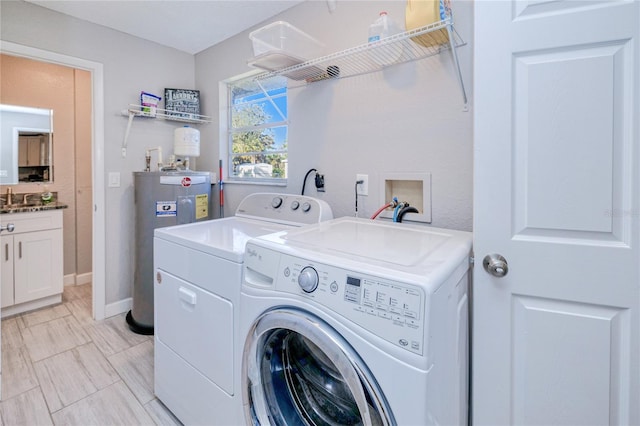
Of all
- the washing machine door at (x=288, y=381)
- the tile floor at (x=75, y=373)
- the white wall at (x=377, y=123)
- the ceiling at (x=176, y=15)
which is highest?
the ceiling at (x=176, y=15)

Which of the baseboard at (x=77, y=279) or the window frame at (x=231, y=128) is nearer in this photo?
the window frame at (x=231, y=128)

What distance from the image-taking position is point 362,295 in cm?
80

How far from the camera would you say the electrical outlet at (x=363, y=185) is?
1805 millimetres

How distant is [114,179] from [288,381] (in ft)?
7.75

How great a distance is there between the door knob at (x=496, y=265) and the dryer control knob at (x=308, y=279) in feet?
2.04

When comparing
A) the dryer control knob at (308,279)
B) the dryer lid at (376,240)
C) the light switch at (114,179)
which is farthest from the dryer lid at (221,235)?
the light switch at (114,179)

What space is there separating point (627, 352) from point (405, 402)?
75 centimetres

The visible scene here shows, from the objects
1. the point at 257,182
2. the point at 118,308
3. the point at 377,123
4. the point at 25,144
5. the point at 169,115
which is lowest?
the point at 118,308

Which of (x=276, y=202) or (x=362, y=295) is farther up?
(x=276, y=202)

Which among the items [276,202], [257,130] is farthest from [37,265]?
[276,202]

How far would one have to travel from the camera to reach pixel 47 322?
2541 mm

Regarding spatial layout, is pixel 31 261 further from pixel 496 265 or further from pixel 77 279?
pixel 496 265

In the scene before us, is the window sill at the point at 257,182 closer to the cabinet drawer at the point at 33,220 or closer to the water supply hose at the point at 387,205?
the water supply hose at the point at 387,205

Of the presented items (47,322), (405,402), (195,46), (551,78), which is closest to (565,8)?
(551,78)
